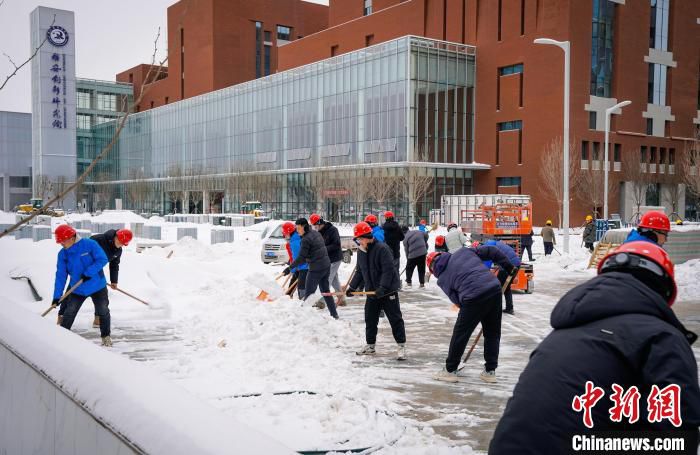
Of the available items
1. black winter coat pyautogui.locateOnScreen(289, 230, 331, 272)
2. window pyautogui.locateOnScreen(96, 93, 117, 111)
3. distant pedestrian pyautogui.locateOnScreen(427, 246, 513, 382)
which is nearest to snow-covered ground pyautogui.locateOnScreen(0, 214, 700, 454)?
distant pedestrian pyautogui.locateOnScreen(427, 246, 513, 382)

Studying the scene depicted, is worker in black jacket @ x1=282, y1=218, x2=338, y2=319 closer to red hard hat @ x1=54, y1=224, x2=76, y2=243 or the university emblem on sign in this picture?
red hard hat @ x1=54, y1=224, x2=76, y2=243

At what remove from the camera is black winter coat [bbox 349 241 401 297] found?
935 cm

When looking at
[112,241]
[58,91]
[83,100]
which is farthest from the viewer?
[83,100]

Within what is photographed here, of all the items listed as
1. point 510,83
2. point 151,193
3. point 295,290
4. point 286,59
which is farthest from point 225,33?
point 295,290

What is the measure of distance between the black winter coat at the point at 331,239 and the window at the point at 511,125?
42486 mm

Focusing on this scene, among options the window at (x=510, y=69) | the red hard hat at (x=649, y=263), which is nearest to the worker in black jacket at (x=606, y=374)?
the red hard hat at (x=649, y=263)

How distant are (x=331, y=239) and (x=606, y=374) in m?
11.7

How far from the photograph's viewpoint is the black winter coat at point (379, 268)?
9.35 metres

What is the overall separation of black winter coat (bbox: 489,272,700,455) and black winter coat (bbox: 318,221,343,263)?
11347mm

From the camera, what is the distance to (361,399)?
6.85 m

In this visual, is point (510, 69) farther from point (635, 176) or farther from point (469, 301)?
point (469, 301)

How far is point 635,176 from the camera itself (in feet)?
174

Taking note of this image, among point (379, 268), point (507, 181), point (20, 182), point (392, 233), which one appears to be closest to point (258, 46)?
point (20, 182)

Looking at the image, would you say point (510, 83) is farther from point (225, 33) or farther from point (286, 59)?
point (225, 33)
